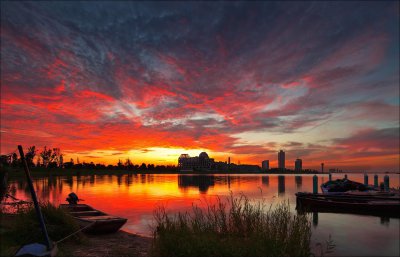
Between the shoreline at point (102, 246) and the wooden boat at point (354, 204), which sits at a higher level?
the shoreline at point (102, 246)

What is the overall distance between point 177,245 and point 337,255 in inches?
554

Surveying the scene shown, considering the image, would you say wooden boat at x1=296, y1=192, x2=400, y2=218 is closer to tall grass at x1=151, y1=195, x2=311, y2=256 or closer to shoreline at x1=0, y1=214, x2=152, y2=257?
tall grass at x1=151, y1=195, x2=311, y2=256

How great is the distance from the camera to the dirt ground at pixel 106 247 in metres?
13.4

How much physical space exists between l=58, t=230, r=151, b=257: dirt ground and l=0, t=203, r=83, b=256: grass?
706 millimetres

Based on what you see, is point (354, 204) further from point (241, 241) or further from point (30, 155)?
point (30, 155)

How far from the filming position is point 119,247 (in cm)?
1525

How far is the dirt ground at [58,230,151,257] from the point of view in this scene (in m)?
13.4

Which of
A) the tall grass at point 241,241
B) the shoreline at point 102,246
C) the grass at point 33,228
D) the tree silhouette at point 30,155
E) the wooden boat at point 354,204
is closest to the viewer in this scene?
the tall grass at point 241,241

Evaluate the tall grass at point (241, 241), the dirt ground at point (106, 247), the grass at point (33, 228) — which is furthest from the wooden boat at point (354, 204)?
the grass at point (33, 228)

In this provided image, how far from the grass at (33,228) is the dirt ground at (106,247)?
27.8 inches

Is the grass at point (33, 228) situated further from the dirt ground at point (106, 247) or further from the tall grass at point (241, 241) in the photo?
the tall grass at point (241, 241)

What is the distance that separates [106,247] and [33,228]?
141 inches

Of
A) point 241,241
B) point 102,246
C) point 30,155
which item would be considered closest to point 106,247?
point 102,246

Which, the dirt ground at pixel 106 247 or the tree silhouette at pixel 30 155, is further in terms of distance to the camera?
the tree silhouette at pixel 30 155
